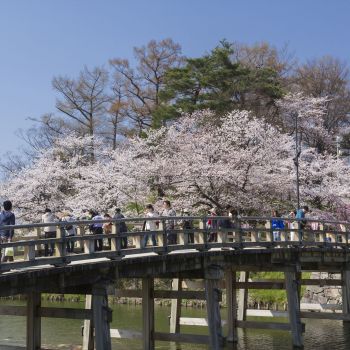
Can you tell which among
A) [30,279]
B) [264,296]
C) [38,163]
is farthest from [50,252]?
[38,163]

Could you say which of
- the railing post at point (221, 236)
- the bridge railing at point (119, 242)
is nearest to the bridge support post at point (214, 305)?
the bridge railing at point (119, 242)

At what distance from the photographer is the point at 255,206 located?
32844 mm

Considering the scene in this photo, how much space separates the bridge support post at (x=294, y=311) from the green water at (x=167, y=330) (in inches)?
38.0

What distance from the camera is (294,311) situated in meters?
19.3

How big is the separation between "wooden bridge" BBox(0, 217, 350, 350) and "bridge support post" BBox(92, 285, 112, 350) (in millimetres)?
19

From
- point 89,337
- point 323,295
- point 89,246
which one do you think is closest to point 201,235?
point 89,337

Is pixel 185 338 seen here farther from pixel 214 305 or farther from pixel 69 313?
pixel 69 313

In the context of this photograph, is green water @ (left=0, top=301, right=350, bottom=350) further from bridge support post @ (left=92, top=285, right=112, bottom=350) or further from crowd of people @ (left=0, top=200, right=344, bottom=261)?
bridge support post @ (left=92, top=285, right=112, bottom=350)

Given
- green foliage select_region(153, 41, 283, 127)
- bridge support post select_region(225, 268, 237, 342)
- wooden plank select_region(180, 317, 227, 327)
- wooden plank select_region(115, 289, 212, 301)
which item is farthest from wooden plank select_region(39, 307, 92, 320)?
green foliage select_region(153, 41, 283, 127)

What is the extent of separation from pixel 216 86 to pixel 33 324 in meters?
29.4

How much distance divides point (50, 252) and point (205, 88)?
29.3 meters

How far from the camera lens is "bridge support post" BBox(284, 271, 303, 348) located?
63.0 ft

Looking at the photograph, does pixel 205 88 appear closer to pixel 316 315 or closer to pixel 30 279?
pixel 316 315

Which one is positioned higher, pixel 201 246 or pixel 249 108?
pixel 249 108
